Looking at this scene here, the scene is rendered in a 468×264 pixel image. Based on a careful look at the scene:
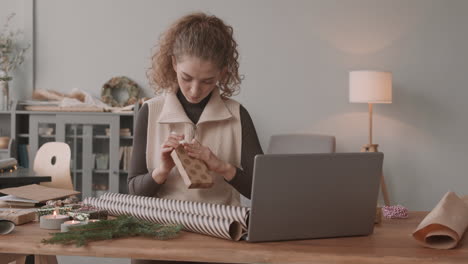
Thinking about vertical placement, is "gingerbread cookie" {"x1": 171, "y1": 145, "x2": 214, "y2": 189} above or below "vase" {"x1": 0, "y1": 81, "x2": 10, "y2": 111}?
→ below

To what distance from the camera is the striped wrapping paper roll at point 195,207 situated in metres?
1.48

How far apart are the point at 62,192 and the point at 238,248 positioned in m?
0.89

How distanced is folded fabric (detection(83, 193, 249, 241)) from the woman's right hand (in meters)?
0.11

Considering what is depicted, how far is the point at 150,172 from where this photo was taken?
193 centimetres

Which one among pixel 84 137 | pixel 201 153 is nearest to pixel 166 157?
pixel 201 153

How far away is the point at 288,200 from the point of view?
56.7 inches

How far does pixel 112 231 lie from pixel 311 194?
48 centimetres

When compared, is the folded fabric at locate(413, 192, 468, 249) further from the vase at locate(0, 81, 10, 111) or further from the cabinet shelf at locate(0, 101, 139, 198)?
the vase at locate(0, 81, 10, 111)

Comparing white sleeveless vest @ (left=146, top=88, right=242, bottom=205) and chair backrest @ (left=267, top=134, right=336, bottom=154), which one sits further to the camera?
chair backrest @ (left=267, top=134, right=336, bottom=154)

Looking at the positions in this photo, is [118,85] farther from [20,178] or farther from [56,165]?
[20,178]

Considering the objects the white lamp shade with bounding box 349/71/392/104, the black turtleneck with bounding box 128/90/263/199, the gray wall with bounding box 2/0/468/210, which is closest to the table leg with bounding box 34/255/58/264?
the black turtleneck with bounding box 128/90/263/199

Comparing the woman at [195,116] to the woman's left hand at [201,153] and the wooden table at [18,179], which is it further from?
the wooden table at [18,179]

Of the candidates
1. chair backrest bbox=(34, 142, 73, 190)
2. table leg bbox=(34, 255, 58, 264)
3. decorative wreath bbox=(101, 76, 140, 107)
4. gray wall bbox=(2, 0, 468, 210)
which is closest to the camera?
table leg bbox=(34, 255, 58, 264)

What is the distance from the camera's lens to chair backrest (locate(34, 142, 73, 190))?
13.4 ft
